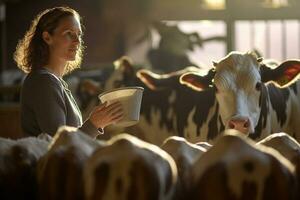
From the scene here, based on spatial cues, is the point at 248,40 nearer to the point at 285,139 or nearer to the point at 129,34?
the point at 129,34

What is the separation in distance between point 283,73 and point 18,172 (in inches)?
96.3

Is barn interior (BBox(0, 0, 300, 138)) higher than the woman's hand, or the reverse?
the woman's hand

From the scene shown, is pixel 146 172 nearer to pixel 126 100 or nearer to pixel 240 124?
pixel 126 100

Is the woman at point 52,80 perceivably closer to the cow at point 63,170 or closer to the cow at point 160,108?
the cow at point 63,170

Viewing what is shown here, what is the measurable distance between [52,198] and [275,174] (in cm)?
47

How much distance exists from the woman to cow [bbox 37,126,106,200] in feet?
2.48

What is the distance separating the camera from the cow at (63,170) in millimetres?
1724

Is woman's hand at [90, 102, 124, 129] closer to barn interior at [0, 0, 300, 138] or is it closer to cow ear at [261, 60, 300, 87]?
cow ear at [261, 60, 300, 87]

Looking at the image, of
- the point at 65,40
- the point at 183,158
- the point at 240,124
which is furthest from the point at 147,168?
the point at 240,124

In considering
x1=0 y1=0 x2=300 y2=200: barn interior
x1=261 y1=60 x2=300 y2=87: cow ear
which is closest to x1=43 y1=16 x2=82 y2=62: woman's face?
x1=0 y1=0 x2=300 y2=200: barn interior

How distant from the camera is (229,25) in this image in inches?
311

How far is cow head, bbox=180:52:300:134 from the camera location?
3832mm

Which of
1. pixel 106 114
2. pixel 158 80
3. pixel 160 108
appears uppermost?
pixel 106 114

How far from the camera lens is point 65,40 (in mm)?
2850
